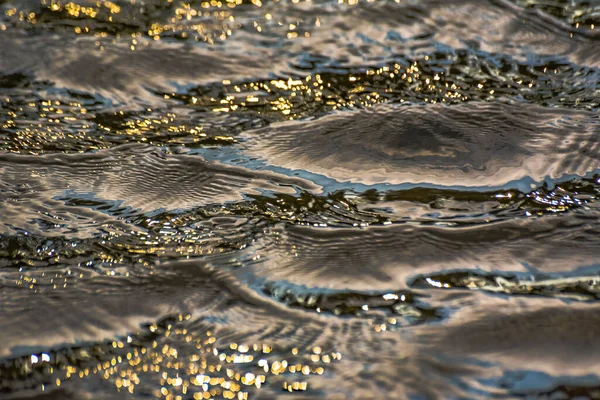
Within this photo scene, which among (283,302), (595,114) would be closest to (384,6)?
(595,114)

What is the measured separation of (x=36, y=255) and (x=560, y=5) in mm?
1798

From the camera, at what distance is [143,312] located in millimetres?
1082

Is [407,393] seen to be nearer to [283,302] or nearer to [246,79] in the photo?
[283,302]

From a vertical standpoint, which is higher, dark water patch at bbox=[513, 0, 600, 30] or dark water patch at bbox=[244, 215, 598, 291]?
dark water patch at bbox=[513, 0, 600, 30]

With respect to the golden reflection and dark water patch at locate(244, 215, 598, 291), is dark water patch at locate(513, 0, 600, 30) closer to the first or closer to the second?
dark water patch at locate(244, 215, 598, 291)

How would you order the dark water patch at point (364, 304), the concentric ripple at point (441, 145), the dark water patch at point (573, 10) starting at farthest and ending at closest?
the dark water patch at point (573, 10)
the concentric ripple at point (441, 145)
the dark water patch at point (364, 304)

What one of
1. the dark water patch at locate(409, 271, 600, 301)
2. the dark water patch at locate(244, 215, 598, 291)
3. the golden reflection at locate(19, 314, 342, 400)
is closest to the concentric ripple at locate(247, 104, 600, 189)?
the dark water patch at locate(244, 215, 598, 291)

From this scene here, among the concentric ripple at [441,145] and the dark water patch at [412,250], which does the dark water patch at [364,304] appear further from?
the concentric ripple at [441,145]

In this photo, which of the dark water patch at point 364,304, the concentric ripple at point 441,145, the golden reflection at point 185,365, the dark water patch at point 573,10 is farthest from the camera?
the dark water patch at point 573,10

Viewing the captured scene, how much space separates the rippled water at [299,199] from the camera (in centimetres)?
98

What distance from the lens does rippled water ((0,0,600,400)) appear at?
3.22ft

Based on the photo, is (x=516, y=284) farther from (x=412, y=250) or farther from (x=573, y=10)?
(x=573, y=10)

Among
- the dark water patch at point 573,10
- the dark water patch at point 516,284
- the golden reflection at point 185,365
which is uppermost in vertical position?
the dark water patch at point 573,10

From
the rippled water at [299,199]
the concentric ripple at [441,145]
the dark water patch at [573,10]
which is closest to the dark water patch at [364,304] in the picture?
the rippled water at [299,199]
